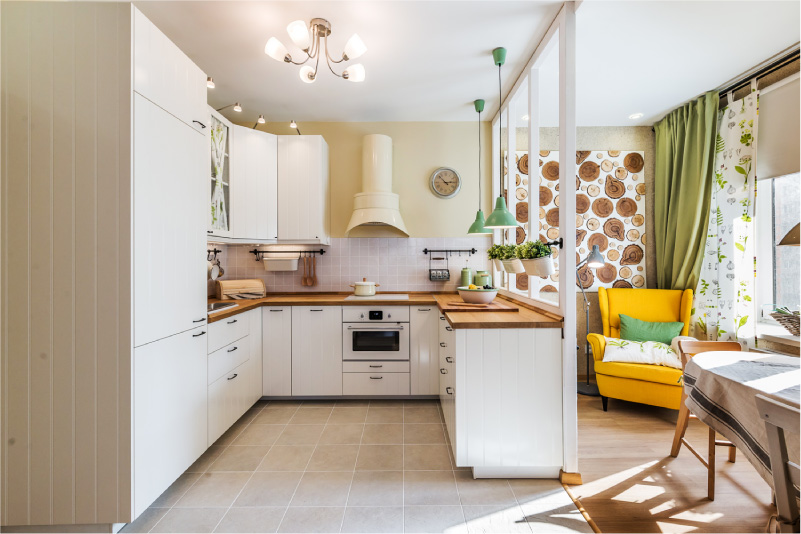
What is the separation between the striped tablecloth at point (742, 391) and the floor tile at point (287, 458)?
2115 millimetres

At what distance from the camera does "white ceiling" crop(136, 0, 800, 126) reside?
2020 millimetres

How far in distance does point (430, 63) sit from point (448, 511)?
283cm

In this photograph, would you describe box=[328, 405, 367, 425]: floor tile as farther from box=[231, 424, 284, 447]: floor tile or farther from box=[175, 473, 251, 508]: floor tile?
box=[175, 473, 251, 508]: floor tile

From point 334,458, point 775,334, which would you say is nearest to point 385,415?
point 334,458

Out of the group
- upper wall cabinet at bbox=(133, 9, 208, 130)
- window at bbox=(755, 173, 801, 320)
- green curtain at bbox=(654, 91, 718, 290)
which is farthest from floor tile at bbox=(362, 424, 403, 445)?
window at bbox=(755, 173, 801, 320)

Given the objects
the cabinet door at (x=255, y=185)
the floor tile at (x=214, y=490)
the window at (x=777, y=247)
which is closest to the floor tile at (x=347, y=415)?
the floor tile at (x=214, y=490)

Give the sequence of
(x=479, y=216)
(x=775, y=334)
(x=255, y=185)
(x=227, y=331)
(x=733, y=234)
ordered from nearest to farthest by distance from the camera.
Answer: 1. (x=227, y=331)
2. (x=775, y=334)
3. (x=733, y=234)
4. (x=479, y=216)
5. (x=255, y=185)

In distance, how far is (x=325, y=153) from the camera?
356cm

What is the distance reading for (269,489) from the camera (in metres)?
1.92

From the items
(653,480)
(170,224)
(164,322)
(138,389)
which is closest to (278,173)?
(170,224)

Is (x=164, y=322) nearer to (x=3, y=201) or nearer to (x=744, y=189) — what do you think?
(x=3, y=201)

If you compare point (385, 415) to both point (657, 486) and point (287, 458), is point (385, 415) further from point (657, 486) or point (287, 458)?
point (657, 486)

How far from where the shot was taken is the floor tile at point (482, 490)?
1.82 m

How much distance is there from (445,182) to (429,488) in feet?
9.23
